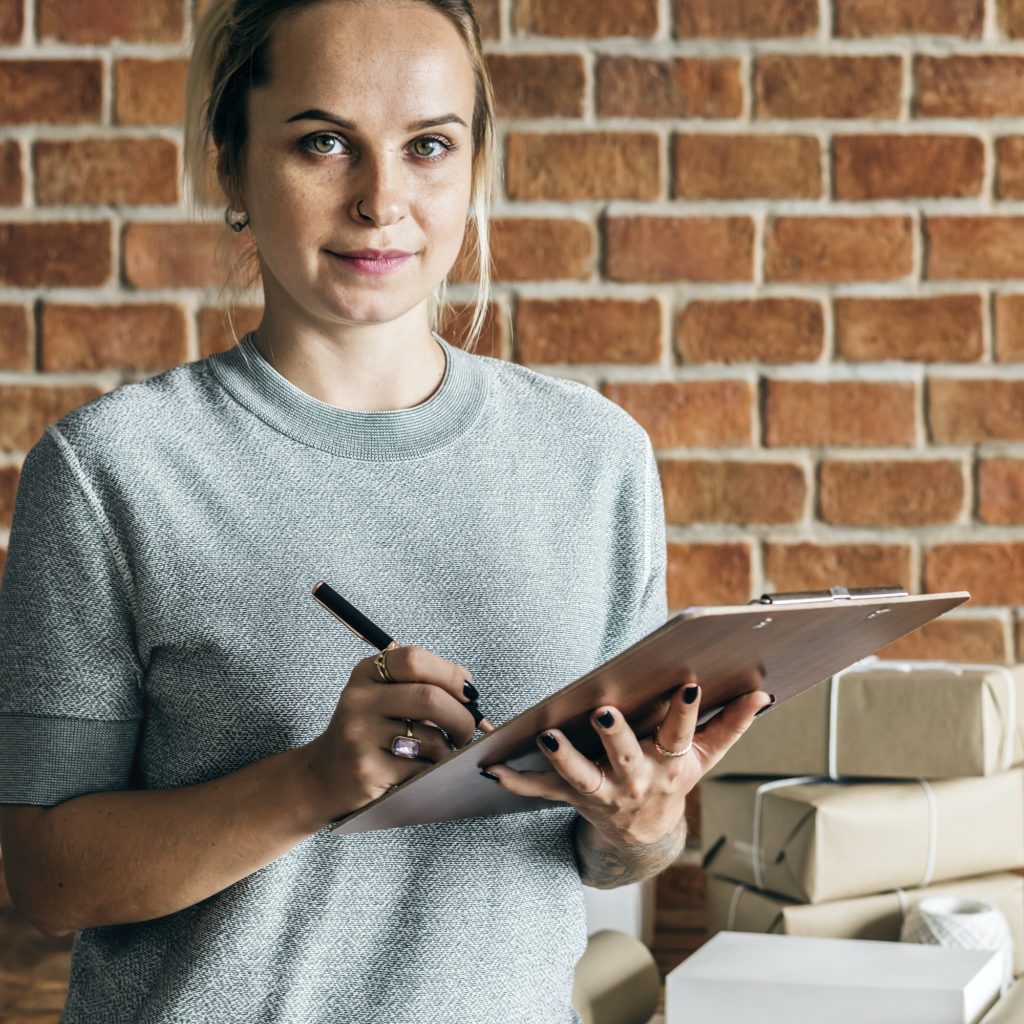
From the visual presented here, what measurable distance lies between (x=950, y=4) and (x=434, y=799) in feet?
3.93

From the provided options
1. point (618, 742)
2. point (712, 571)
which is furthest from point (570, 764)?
point (712, 571)

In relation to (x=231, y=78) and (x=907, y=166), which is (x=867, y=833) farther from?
(x=231, y=78)

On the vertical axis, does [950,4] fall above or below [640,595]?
above

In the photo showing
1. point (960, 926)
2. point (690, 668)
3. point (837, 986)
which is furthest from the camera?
point (960, 926)

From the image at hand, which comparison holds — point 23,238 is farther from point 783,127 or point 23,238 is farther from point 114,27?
point 783,127

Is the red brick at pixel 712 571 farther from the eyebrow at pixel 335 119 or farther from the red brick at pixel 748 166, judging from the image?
the eyebrow at pixel 335 119

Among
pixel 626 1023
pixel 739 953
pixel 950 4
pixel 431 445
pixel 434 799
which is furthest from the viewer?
pixel 950 4

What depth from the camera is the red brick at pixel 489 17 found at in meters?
1.53

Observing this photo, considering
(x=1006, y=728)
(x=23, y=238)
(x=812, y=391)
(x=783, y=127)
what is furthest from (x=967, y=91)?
(x=23, y=238)

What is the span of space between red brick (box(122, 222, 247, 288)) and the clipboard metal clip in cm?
103

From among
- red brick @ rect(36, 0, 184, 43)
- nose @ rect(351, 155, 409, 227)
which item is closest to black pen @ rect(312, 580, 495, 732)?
nose @ rect(351, 155, 409, 227)

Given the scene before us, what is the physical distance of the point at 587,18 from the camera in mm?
1527

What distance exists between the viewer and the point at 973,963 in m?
1.10

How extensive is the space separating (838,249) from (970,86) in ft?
0.80
